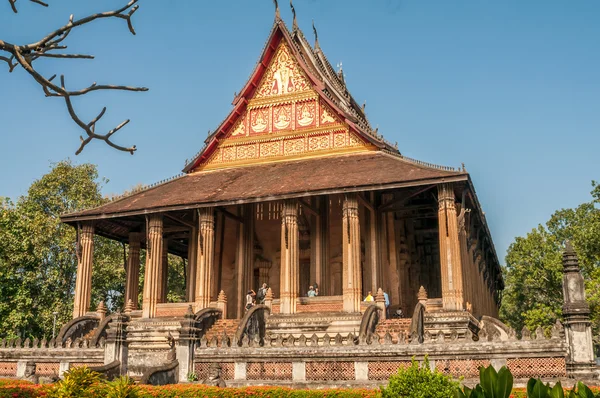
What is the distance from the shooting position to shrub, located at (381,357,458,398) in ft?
28.6

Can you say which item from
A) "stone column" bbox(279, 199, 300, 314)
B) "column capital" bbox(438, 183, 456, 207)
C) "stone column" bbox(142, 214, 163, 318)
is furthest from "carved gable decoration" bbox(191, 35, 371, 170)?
"column capital" bbox(438, 183, 456, 207)

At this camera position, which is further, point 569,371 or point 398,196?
point 398,196

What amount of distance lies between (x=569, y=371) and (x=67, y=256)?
3034 centimetres

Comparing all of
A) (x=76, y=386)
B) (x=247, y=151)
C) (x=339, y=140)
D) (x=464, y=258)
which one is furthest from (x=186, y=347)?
(x=247, y=151)

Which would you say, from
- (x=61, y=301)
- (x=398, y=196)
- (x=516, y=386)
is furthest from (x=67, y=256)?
(x=516, y=386)

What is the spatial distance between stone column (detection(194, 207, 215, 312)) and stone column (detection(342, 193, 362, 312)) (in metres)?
4.91

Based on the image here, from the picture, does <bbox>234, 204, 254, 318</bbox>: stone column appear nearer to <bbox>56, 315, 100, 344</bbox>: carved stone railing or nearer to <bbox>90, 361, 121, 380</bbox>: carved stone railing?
<bbox>56, 315, 100, 344</bbox>: carved stone railing

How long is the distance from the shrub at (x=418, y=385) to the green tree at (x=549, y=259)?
30560 millimetres

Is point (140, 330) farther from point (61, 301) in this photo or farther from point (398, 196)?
point (61, 301)

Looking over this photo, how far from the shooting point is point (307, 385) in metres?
15.2

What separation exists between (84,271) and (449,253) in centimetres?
1342

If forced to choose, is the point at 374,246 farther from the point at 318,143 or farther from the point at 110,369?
the point at 110,369

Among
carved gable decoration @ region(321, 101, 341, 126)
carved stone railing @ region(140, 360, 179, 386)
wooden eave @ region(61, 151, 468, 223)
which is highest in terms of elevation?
Answer: carved gable decoration @ region(321, 101, 341, 126)

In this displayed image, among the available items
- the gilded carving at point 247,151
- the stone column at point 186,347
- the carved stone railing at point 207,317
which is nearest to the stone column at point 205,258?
the carved stone railing at point 207,317
